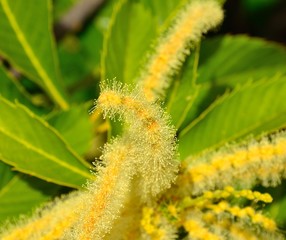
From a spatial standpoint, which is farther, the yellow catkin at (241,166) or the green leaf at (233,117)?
the green leaf at (233,117)

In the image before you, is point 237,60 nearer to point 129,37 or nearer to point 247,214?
point 129,37

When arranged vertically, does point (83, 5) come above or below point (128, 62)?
above

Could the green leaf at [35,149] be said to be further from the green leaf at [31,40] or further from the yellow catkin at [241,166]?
the green leaf at [31,40]

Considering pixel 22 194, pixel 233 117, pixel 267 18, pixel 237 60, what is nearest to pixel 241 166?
pixel 233 117

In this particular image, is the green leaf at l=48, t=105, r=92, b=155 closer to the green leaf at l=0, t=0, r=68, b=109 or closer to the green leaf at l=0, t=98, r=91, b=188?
the green leaf at l=0, t=98, r=91, b=188

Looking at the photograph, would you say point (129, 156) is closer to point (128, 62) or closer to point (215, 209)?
point (215, 209)

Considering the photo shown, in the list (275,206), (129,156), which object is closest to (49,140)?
(129,156)

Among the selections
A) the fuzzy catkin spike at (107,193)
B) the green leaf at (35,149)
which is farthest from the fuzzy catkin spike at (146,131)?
the green leaf at (35,149)
